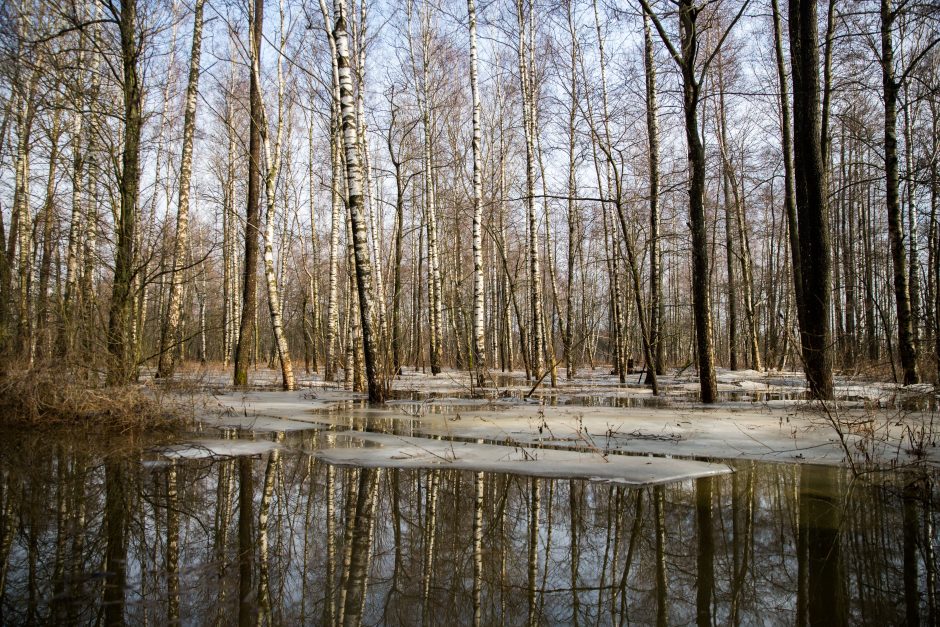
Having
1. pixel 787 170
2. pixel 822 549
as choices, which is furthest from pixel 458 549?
pixel 787 170

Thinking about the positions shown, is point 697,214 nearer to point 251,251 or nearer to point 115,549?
point 115,549

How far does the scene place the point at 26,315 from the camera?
25.3ft

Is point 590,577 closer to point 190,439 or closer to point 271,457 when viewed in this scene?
point 271,457

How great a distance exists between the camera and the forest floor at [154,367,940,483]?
13.1ft

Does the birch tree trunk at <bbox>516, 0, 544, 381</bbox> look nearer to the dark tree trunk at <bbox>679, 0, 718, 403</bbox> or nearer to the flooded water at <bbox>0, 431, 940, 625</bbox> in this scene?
the dark tree trunk at <bbox>679, 0, 718, 403</bbox>

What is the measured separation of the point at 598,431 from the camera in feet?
17.9

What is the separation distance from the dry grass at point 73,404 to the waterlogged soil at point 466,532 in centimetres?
80

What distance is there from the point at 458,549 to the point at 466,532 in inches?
8.7

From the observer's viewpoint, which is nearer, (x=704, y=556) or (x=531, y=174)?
(x=704, y=556)

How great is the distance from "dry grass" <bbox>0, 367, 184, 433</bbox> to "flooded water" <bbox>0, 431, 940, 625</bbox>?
2199 millimetres

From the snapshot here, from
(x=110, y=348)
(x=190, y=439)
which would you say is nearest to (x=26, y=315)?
(x=110, y=348)

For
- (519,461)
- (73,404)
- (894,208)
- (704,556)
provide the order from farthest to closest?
(894,208)
(73,404)
(519,461)
(704,556)

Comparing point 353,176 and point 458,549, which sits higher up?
point 353,176

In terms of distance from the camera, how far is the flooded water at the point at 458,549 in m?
1.78
